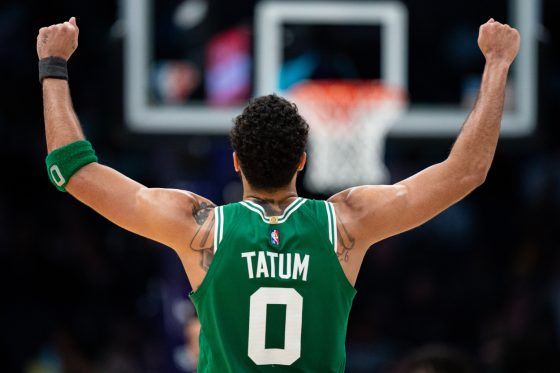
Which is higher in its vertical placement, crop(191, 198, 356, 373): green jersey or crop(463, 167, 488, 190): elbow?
crop(463, 167, 488, 190): elbow

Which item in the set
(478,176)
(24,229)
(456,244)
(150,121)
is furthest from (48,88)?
(456,244)

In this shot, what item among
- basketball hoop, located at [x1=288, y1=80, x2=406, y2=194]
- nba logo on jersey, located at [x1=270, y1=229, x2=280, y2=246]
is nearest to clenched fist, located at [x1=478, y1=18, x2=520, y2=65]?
nba logo on jersey, located at [x1=270, y1=229, x2=280, y2=246]

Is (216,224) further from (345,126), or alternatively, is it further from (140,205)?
(345,126)

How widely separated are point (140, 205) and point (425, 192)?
98cm

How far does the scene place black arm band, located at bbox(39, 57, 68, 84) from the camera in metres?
3.94

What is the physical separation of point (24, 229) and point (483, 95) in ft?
31.2

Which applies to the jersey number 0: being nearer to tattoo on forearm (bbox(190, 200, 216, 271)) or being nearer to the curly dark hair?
tattoo on forearm (bbox(190, 200, 216, 271))

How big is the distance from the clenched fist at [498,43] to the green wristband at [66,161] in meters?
1.51

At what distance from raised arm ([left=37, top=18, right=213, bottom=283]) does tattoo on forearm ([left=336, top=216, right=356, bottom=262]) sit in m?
0.44

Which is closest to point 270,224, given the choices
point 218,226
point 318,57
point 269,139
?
point 218,226

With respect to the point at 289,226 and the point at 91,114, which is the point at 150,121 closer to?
the point at 91,114

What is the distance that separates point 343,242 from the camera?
3766 millimetres

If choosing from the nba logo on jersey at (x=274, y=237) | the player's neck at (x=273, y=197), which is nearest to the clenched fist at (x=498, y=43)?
the player's neck at (x=273, y=197)

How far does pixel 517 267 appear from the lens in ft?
42.9
